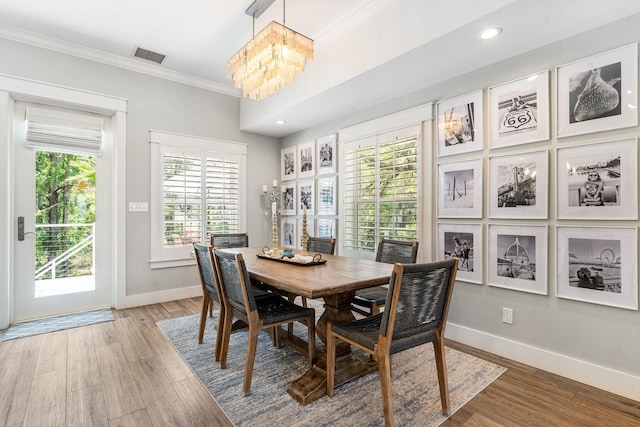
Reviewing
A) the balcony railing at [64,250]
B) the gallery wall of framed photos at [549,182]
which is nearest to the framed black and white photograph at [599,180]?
the gallery wall of framed photos at [549,182]

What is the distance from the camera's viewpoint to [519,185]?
247 cm

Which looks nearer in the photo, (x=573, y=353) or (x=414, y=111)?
(x=573, y=353)

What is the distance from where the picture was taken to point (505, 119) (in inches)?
101

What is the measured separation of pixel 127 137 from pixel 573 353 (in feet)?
16.1

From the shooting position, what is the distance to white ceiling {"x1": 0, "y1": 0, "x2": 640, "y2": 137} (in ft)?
6.77

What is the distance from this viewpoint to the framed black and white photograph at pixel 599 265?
78.8 inches

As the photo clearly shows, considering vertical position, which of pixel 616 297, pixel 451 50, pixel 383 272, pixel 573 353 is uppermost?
pixel 451 50

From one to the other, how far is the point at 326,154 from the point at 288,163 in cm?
96

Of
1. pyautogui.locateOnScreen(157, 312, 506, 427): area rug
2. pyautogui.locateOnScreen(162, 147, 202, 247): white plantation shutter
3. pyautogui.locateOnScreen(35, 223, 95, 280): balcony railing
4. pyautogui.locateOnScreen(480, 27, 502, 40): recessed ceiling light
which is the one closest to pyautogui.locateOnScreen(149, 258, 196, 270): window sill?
pyautogui.locateOnScreen(162, 147, 202, 247): white plantation shutter

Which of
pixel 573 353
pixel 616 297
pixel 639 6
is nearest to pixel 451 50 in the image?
pixel 639 6

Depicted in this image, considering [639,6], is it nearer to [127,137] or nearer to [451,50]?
[451,50]

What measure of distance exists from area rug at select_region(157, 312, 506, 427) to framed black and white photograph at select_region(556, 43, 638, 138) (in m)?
1.88

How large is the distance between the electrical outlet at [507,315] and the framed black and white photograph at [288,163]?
3310mm

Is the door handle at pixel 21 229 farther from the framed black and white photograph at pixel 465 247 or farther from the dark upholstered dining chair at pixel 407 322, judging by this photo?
the framed black and white photograph at pixel 465 247
